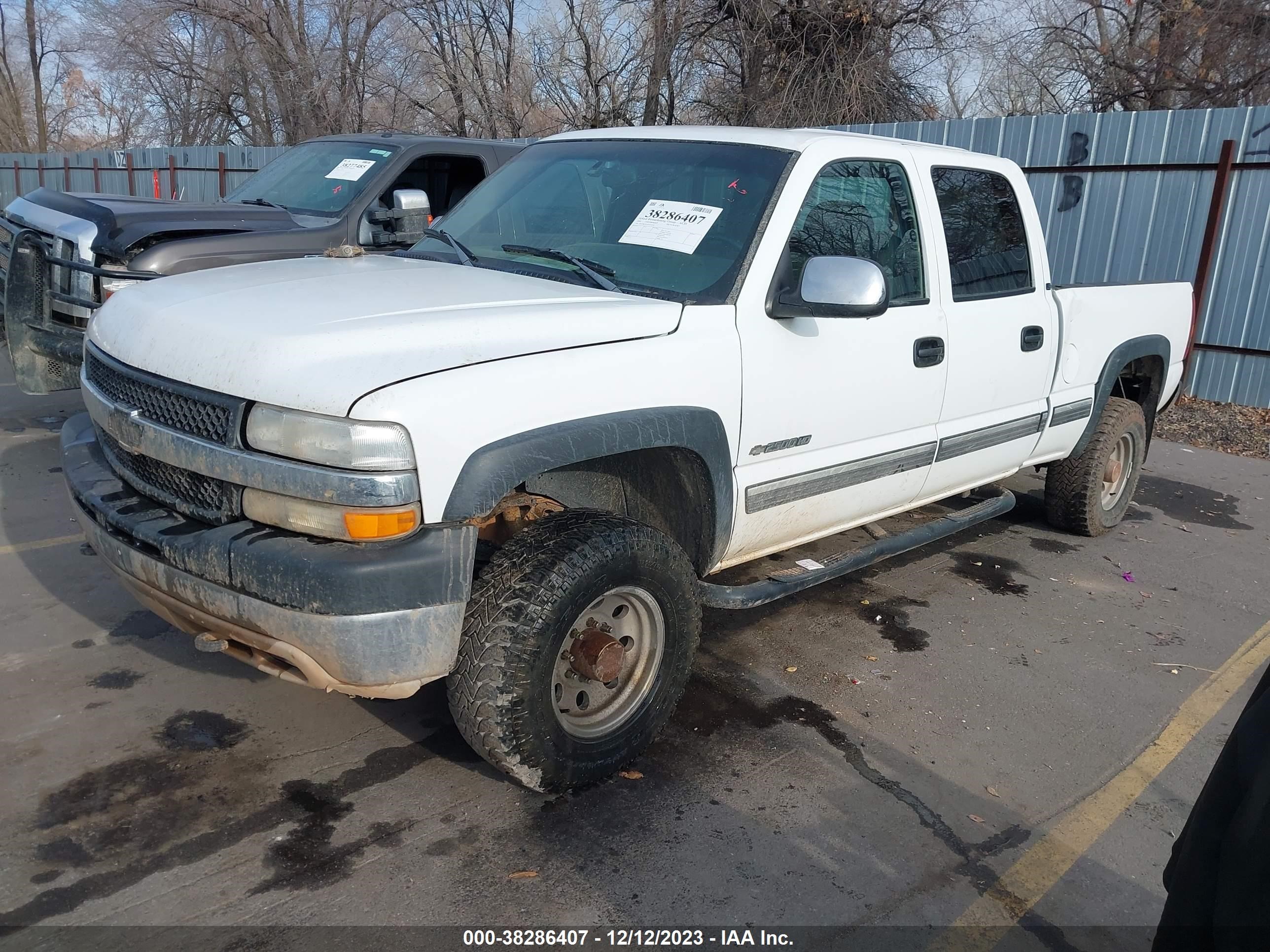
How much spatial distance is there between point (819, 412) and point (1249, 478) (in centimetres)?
575

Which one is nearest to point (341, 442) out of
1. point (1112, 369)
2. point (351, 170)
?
point (1112, 369)

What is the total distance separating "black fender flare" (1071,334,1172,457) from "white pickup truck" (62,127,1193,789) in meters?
0.95

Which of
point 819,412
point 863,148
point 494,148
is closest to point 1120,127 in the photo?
point 494,148

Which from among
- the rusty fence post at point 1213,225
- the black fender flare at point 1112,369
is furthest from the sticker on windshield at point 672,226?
the rusty fence post at point 1213,225

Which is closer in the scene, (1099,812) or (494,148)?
(1099,812)

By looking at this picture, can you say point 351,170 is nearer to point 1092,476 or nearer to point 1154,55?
point 1092,476

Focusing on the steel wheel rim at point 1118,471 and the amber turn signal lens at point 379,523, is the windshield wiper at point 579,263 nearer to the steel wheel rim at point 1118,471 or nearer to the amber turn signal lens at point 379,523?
the amber turn signal lens at point 379,523

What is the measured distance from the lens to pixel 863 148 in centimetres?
406

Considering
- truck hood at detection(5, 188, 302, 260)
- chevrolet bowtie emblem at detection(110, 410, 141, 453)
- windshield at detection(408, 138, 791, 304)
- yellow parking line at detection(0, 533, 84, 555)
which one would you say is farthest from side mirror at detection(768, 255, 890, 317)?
truck hood at detection(5, 188, 302, 260)

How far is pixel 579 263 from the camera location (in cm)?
358

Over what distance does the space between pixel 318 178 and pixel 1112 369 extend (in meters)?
5.48

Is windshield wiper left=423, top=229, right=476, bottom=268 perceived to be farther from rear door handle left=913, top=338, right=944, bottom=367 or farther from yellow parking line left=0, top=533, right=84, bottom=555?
yellow parking line left=0, top=533, right=84, bottom=555

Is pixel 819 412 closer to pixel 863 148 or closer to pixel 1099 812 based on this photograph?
pixel 863 148

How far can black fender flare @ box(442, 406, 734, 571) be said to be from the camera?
266 centimetres
